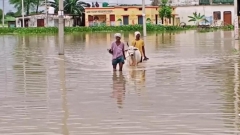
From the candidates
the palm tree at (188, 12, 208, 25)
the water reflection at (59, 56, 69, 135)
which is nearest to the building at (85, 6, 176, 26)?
the palm tree at (188, 12, 208, 25)

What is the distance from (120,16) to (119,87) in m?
72.8

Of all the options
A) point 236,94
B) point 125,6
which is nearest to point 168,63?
point 236,94

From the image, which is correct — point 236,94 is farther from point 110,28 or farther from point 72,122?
point 110,28

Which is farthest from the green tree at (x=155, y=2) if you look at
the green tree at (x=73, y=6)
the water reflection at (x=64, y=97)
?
the water reflection at (x=64, y=97)

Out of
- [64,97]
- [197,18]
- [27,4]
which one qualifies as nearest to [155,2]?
[197,18]

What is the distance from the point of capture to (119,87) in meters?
13.5

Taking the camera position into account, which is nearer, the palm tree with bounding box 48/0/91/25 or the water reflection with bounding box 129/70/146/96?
the water reflection with bounding box 129/70/146/96

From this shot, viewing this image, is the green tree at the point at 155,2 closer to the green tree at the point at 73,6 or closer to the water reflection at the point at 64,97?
the green tree at the point at 73,6

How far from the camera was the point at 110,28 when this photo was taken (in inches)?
2975

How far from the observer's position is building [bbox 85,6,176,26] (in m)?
85.4

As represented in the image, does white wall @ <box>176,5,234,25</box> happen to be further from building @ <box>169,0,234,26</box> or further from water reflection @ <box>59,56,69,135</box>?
water reflection @ <box>59,56,69,135</box>

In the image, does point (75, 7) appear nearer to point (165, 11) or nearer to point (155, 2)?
point (155, 2)

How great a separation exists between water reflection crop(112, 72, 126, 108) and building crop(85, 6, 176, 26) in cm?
6842

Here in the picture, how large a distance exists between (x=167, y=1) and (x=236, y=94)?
3080 inches
